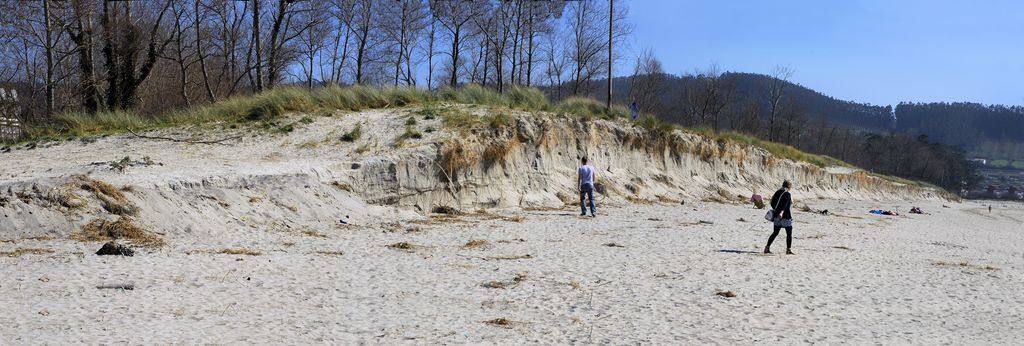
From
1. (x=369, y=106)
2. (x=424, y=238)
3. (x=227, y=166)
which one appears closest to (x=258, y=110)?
(x=369, y=106)

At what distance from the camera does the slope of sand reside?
682cm

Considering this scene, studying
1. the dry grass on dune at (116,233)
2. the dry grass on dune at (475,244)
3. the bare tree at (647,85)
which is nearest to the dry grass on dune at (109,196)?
the dry grass on dune at (116,233)

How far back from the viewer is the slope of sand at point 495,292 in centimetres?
682

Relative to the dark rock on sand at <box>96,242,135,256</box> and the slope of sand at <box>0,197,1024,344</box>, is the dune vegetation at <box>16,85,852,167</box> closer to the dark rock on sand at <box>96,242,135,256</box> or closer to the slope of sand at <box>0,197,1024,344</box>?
the slope of sand at <box>0,197,1024,344</box>

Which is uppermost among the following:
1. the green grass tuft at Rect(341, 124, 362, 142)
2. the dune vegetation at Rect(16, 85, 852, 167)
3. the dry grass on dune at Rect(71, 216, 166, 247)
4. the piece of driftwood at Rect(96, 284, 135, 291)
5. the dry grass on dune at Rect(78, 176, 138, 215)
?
the dune vegetation at Rect(16, 85, 852, 167)

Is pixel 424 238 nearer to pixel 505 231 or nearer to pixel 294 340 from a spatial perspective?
pixel 505 231

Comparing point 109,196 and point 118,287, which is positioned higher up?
point 109,196

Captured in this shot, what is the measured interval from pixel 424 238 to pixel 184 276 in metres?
5.35

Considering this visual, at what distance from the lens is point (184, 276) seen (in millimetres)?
8617

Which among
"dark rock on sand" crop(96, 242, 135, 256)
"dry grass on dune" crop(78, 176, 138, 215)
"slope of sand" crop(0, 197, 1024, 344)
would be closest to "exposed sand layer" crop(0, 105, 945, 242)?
"dry grass on dune" crop(78, 176, 138, 215)

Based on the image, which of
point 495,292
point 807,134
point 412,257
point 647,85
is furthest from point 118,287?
point 807,134

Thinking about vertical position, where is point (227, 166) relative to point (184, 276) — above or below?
above

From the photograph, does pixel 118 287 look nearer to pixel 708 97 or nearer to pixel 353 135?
pixel 353 135

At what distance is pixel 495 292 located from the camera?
8734 mm
